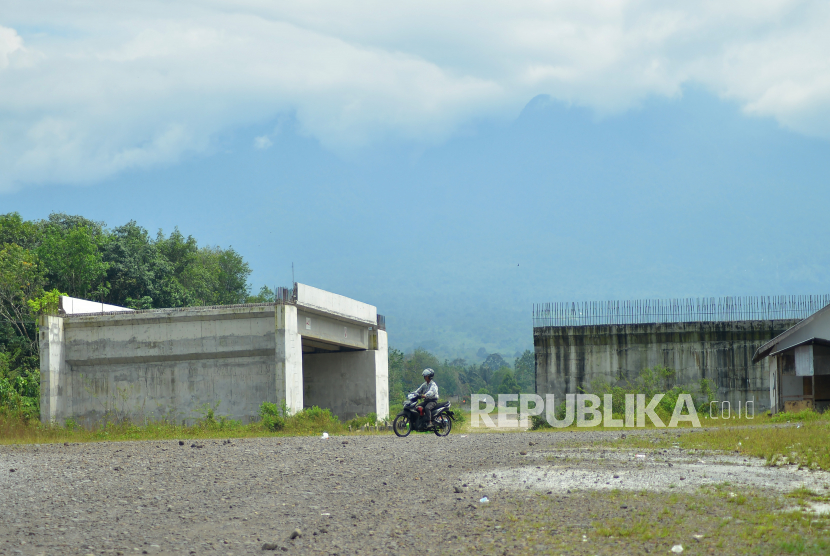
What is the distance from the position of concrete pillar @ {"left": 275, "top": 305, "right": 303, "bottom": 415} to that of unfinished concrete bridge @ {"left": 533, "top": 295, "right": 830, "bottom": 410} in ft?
32.3

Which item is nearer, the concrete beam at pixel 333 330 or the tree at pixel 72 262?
the concrete beam at pixel 333 330

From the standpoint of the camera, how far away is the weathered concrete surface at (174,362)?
30.4 meters

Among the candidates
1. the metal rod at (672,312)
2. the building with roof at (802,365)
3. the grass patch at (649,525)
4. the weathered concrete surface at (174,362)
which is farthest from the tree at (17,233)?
the grass patch at (649,525)

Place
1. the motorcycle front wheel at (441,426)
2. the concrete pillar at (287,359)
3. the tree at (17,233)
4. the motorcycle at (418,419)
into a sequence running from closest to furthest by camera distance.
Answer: the motorcycle at (418,419) → the motorcycle front wheel at (441,426) → the concrete pillar at (287,359) → the tree at (17,233)

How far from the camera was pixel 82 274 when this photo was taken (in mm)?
52031

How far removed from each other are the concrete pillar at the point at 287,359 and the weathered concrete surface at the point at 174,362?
4cm

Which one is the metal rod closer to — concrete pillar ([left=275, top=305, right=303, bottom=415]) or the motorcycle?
concrete pillar ([left=275, top=305, right=303, bottom=415])

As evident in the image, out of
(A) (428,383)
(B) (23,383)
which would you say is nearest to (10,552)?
(A) (428,383)

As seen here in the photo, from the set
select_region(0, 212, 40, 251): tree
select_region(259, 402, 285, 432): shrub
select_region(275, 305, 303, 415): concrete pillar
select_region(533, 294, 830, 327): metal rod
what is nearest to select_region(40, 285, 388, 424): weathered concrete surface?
select_region(275, 305, 303, 415): concrete pillar

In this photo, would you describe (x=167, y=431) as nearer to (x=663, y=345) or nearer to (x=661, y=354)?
(x=661, y=354)

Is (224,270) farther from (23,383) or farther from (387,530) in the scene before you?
(387,530)

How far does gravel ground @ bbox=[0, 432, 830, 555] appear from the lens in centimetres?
704

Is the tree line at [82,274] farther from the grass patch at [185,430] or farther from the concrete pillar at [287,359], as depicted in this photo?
the concrete pillar at [287,359]

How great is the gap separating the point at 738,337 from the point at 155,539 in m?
28.4
